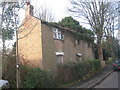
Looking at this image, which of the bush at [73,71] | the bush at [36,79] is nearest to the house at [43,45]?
the bush at [73,71]

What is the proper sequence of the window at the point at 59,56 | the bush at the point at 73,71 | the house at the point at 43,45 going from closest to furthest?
1. the bush at the point at 73,71
2. the house at the point at 43,45
3. the window at the point at 59,56

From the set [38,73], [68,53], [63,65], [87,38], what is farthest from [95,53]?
[38,73]

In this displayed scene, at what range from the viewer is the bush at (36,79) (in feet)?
31.0

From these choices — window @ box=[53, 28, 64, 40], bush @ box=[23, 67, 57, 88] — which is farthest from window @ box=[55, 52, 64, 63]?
bush @ box=[23, 67, 57, 88]

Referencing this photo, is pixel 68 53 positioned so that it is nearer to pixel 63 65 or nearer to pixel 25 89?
pixel 63 65

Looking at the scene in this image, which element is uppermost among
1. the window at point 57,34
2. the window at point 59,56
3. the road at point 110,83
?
the window at point 57,34

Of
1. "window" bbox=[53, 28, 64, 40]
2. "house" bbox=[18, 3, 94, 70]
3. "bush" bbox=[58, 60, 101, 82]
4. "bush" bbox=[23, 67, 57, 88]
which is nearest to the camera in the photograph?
"bush" bbox=[23, 67, 57, 88]

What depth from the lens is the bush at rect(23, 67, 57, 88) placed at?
945cm

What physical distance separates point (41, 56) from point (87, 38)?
12.1 m

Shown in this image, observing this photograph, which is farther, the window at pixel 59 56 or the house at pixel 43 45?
the window at pixel 59 56

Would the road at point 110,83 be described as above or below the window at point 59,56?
below

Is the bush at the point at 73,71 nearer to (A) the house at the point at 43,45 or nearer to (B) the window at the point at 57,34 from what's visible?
(A) the house at the point at 43,45

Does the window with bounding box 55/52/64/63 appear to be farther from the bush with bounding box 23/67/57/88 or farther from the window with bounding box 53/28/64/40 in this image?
the bush with bounding box 23/67/57/88

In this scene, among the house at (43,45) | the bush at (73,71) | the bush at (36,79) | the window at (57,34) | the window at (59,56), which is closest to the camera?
the bush at (36,79)
